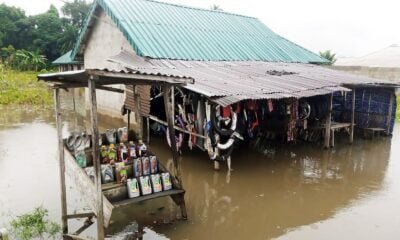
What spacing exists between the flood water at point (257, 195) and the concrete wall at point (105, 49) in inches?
141

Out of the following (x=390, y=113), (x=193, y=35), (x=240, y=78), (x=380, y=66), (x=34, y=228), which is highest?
(x=193, y=35)

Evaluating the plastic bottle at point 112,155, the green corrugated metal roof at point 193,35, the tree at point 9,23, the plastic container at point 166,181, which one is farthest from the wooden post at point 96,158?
the tree at point 9,23

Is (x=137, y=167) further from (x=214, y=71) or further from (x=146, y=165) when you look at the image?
(x=214, y=71)

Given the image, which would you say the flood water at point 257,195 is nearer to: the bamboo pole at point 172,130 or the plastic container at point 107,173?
the bamboo pole at point 172,130

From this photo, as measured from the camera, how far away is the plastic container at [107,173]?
5.48 meters

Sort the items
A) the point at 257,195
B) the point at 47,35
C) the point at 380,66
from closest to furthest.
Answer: the point at 257,195, the point at 380,66, the point at 47,35

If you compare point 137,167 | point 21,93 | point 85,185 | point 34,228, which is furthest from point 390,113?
point 21,93

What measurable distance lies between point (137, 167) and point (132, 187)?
17.8 inches

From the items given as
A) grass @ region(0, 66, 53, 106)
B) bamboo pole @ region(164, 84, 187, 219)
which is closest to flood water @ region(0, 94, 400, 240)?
bamboo pole @ region(164, 84, 187, 219)

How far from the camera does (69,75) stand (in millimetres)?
4602

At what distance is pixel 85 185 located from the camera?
17.4 ft

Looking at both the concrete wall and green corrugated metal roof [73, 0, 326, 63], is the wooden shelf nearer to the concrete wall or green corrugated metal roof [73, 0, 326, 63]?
green corrugated metal roof [73, 0, 326, 63]

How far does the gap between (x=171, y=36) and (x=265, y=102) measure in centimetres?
409

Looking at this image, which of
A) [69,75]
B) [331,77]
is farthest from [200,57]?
[69,75]
